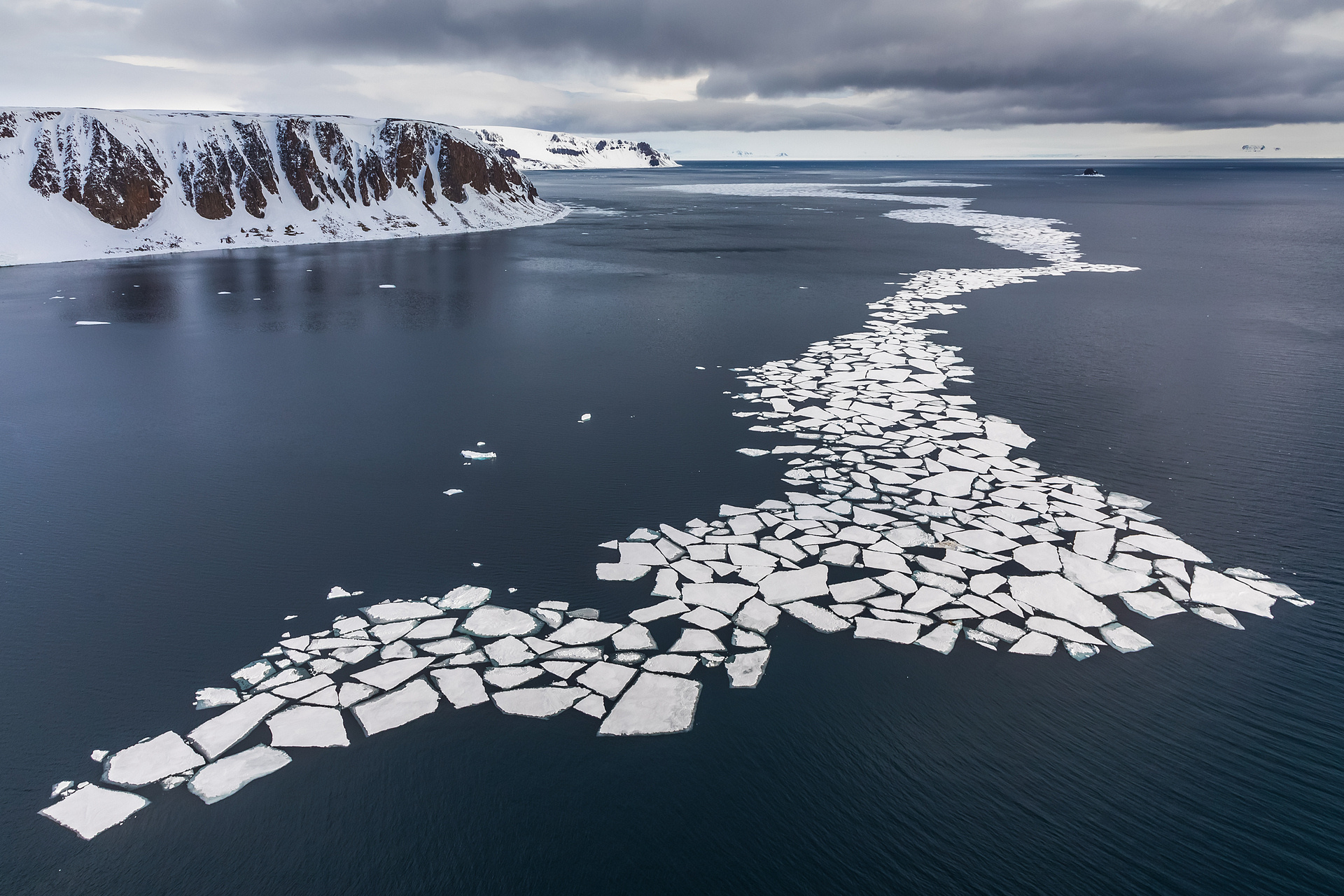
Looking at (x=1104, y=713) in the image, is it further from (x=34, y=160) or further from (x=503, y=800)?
(x=34, y=160)

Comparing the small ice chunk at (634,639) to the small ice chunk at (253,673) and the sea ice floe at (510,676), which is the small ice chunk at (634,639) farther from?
the small ice chunk at (253,673)

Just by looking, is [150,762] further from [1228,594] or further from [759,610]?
[1228,594]

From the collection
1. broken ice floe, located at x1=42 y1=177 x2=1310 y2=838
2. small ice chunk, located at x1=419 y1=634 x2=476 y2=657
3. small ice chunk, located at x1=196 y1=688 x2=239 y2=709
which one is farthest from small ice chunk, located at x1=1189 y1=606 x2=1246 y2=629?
small ice chunk, located at x1=196 y1=688 x2=239 y2=709

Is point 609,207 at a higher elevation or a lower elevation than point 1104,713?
higher

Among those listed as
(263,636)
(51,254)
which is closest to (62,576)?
(263,636)

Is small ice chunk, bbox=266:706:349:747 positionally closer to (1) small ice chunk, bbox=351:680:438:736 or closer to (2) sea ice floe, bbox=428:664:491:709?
(1) small ice chunk, bbox=351:680:438:736
